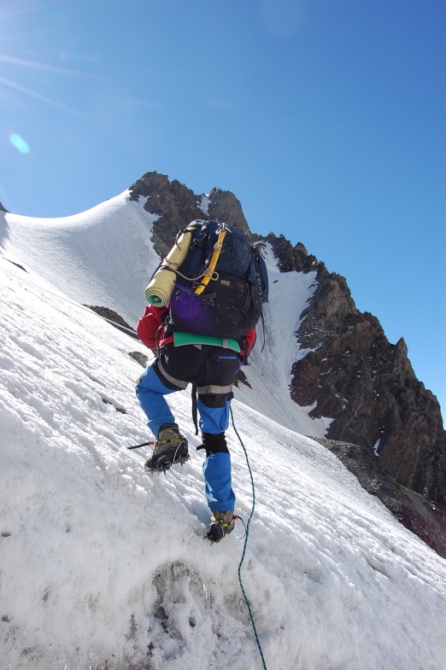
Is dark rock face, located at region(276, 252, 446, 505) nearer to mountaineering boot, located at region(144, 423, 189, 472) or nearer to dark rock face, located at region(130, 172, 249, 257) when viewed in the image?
dark rock face, located at region(130, 172, 249, 257)

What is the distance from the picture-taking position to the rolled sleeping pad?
3098 mm

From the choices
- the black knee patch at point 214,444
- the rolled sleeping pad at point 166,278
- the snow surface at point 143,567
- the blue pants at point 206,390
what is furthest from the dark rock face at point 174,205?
the black knee patch at point 214,444

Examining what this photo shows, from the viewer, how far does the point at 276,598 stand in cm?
300

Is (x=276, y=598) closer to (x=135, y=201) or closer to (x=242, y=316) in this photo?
(x=242, y=316)

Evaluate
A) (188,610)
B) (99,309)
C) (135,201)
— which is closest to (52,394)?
(188,610)

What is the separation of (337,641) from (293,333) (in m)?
55.1

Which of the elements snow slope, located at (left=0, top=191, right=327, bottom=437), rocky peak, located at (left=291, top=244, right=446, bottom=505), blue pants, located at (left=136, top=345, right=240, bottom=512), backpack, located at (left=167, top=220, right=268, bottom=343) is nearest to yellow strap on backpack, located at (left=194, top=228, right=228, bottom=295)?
backpack, located at (left=167, top=220, right=268, bottom=343)

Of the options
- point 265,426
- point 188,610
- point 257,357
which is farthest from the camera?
point 257,357

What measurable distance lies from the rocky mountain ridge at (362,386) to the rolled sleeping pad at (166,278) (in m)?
38.8

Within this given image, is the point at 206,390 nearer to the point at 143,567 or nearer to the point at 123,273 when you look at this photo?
the point at 143,567

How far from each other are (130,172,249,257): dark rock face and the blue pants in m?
53.9

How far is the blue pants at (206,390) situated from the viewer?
3.10m

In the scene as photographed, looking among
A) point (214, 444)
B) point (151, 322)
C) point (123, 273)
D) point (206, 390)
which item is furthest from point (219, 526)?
point (123, 273)

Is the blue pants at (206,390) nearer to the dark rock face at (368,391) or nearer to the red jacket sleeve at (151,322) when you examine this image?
the red jacket sleeve at (151,322)
